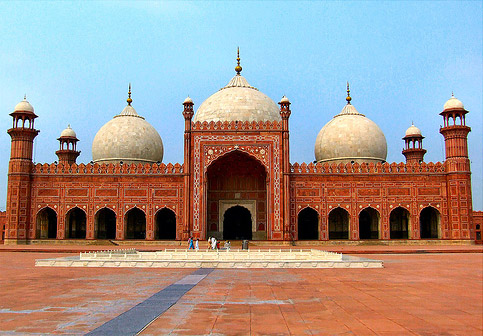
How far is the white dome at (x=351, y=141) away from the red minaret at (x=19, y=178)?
14617 mm

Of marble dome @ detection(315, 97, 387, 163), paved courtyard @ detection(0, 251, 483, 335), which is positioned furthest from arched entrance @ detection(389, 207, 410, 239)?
paved courtyard @ detection(0, 251, 483, 335)

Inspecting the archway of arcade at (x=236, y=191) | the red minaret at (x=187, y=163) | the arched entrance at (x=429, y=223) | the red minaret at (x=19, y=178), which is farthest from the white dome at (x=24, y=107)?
the arched entrance at (x=429, y=223)

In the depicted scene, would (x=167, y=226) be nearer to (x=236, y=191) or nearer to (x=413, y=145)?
(x=236, y=191)

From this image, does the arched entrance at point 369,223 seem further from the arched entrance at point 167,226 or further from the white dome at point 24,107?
the white dome at point 24,107

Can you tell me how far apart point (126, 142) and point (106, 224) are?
4.70 metres

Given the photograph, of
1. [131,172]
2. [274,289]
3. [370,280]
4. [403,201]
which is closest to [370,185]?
[403,201]

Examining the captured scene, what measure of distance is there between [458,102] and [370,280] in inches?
696

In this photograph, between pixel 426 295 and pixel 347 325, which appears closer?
pixel 347 325

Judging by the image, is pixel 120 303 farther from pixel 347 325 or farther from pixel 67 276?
pixel 67 276

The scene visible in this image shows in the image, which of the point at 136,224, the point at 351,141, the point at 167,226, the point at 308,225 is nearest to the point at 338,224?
the point at 308,225

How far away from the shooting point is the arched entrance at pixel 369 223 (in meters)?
22.6

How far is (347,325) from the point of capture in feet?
13.3

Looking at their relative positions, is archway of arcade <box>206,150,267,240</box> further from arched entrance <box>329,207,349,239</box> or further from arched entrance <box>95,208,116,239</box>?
arched entrance <box>95,208,116,239</box>

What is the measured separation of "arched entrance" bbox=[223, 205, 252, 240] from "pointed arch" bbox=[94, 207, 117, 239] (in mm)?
5507
